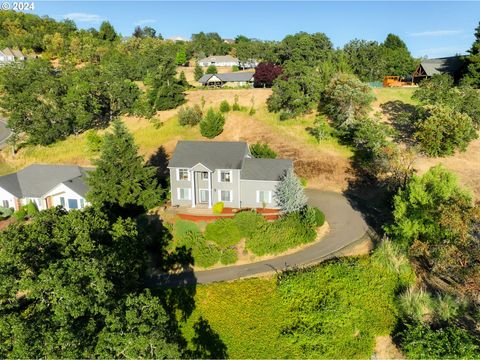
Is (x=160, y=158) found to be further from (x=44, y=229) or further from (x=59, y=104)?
(x=44, y=229)

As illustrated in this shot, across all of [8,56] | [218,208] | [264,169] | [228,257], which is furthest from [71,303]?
[8,56]

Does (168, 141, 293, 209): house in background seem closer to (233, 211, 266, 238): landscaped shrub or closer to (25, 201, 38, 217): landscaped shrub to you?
(233, 211, 266, 238): landscaped shrub

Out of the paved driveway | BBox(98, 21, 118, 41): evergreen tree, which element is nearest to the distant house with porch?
the paved driveway

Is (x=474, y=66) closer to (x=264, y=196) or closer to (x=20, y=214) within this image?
(x=264, y=196)

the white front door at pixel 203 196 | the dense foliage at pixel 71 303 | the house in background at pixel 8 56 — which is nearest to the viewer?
the dense foliage at pixel 71 303

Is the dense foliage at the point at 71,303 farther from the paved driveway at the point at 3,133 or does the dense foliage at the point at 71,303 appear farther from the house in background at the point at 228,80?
the house in background at the point at 228,80

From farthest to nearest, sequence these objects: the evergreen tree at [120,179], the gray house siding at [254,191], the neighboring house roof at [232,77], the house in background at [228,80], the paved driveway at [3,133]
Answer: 1. the neighboring house roof at [232,77]
2. the house in background at [228,80]
3. the paved driveway at [3,133]
4. the gray house siding at [254,191]
5. the evergreen tree at [120,179]

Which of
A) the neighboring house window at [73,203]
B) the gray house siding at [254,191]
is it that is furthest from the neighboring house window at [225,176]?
the neighboring house window at [73,203]
